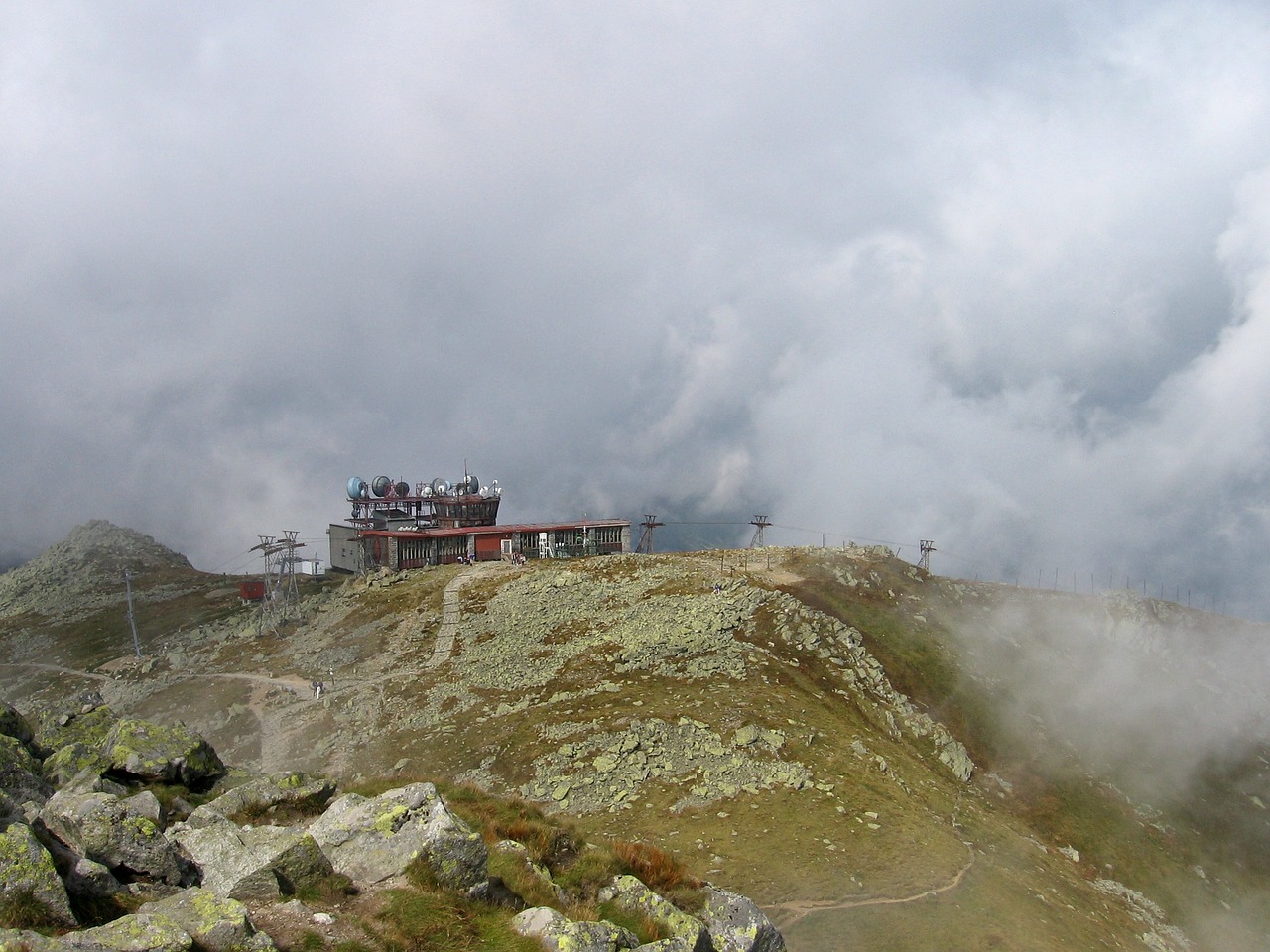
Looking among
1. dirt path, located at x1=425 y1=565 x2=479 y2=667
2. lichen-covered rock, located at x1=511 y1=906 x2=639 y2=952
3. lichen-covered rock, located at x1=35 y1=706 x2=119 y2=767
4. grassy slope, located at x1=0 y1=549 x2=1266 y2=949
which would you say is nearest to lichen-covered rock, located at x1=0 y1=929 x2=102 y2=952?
lichen-covered rock, located at x1=511 y1=906 x2=639 y2=952

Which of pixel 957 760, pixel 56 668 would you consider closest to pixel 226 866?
pixel 957 760

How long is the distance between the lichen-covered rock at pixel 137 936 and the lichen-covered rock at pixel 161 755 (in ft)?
48.3

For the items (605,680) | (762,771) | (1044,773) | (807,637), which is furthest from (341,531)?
(1044,773)

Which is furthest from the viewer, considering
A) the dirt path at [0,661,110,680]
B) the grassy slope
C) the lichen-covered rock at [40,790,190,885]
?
the dirt path at [0,661,110,680]

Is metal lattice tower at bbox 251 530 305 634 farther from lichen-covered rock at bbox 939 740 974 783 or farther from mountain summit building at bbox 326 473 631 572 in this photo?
lichen-covered rock at bbox 939 740 974 783

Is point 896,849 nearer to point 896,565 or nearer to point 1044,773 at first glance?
point 1044,773

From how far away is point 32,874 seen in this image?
13.2m

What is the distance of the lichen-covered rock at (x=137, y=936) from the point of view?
39.2 feet

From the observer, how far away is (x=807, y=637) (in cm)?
6278

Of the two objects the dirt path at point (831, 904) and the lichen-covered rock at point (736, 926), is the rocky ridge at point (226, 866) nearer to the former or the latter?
the lichen-covered rock at point (736, 926)

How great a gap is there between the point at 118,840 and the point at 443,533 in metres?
94.6

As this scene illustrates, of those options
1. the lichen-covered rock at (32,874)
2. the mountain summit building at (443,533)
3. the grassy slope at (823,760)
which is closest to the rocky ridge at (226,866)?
the lichen-covered rock at (32,874)

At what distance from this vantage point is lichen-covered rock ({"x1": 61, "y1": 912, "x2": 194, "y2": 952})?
39.2ft

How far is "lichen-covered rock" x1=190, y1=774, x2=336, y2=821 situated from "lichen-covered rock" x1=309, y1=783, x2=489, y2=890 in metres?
3.91
